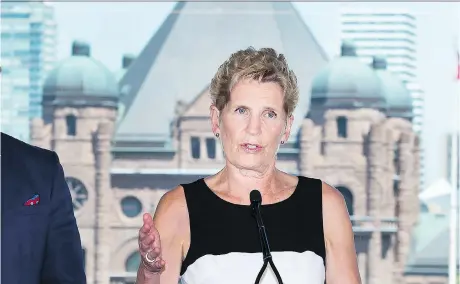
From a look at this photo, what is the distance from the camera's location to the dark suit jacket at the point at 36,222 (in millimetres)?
2141

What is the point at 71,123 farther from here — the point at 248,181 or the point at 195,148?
the point at 248,181

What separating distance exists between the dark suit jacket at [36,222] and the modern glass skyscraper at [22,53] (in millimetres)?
14693

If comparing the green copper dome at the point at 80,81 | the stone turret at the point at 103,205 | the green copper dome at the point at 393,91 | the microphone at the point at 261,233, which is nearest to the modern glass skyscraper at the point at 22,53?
the green copper dome at the point at 80,81

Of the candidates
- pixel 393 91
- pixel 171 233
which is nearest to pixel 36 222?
pixel 171 233

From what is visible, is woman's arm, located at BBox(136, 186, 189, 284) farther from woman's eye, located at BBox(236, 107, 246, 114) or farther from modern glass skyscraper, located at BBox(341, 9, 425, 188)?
modern glass skyscraper, located at BBox(341, 9, 425, 188)

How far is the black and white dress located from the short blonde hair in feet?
0.68

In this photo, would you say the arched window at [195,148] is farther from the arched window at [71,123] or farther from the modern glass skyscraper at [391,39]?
the modern glass skyscraper at [391,39]

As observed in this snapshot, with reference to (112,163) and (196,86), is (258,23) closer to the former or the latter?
(196,86)

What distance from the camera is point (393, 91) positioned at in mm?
19812

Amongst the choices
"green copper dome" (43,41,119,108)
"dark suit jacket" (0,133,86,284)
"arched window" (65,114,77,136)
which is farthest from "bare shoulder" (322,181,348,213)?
"arched window" (65,114,77,136)

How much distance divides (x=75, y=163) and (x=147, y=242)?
71.1ft

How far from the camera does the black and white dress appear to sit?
8.16ft

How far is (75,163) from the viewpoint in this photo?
2377cm

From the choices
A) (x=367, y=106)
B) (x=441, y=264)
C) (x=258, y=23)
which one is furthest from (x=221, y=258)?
(x=441, y=264)
